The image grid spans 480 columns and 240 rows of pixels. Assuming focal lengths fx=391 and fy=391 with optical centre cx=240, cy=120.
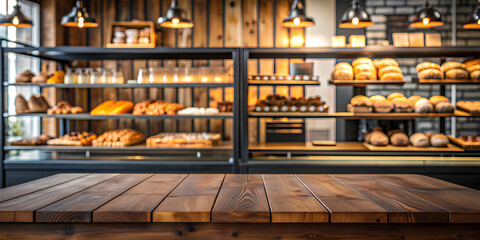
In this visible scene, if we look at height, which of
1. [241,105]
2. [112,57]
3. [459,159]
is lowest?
[459,159]

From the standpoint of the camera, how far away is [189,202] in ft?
4.74

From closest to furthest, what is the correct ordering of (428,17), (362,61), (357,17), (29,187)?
(29,187) < (357,17) < (428,17) < (362,61)

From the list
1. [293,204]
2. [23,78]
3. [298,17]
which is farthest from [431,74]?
[23,78]

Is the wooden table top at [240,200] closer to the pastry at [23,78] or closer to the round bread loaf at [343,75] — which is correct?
the round bread loaf at [343,75]

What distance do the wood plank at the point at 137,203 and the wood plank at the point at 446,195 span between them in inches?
40.1

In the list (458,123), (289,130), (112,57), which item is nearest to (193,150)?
(289,130)

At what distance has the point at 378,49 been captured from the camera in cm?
391

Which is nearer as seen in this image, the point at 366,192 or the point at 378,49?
the point at 366,192

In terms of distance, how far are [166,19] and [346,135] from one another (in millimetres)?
2428

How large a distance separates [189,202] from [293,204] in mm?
380

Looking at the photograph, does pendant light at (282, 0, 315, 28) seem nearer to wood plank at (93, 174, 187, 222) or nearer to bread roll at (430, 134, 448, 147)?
bread roll at (430, 134, 448, 147)

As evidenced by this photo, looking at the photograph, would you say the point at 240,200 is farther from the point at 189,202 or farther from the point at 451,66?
the point at 451,66

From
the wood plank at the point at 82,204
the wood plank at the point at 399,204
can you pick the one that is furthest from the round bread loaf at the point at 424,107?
the wood plank at the point at 82,204

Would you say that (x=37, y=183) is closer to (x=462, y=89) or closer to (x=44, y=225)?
(x=44, y=225)
